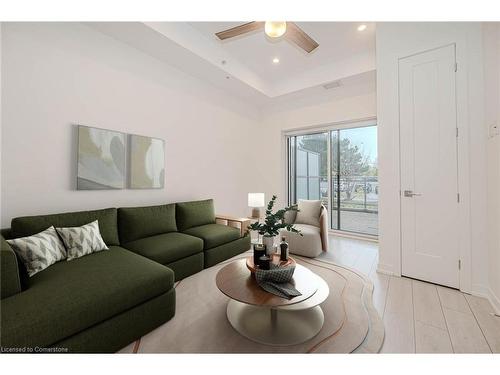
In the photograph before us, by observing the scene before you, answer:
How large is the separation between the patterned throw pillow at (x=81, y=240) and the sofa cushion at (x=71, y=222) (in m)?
0.13

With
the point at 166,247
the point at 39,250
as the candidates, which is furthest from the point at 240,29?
the point at 39,250

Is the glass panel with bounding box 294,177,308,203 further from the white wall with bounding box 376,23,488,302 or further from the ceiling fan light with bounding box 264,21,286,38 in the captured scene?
the ceiling fan light with bounding box 264,21,286,38

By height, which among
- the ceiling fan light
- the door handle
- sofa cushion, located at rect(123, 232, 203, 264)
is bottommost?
sofa cushion, located at rect(123, 232, 203, 264)

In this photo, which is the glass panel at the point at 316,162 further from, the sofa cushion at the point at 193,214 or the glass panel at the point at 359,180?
the sofa cushion at the point at 193,214

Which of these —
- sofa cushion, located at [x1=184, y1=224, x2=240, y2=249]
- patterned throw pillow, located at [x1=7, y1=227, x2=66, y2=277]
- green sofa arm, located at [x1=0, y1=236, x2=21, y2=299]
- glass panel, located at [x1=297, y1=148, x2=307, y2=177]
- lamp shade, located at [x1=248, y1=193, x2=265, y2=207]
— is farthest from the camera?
glass panel, located at [x1=297, y1=148, x2=307, y2=177]

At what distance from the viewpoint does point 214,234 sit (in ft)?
9.73

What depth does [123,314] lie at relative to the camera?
4.94ft

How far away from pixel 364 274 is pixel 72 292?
287 cm

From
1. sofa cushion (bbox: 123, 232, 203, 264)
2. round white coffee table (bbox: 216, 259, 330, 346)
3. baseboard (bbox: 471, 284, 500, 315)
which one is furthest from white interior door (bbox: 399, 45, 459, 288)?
sofa cushion (bbox: 123, 232, 203, 264)

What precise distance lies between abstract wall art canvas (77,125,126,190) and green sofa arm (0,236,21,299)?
1247 mm

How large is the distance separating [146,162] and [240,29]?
202cm

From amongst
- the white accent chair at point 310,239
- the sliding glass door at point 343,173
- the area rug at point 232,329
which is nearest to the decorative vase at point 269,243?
the area rug at point 232,329

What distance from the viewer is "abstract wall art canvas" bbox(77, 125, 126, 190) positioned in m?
2.44
